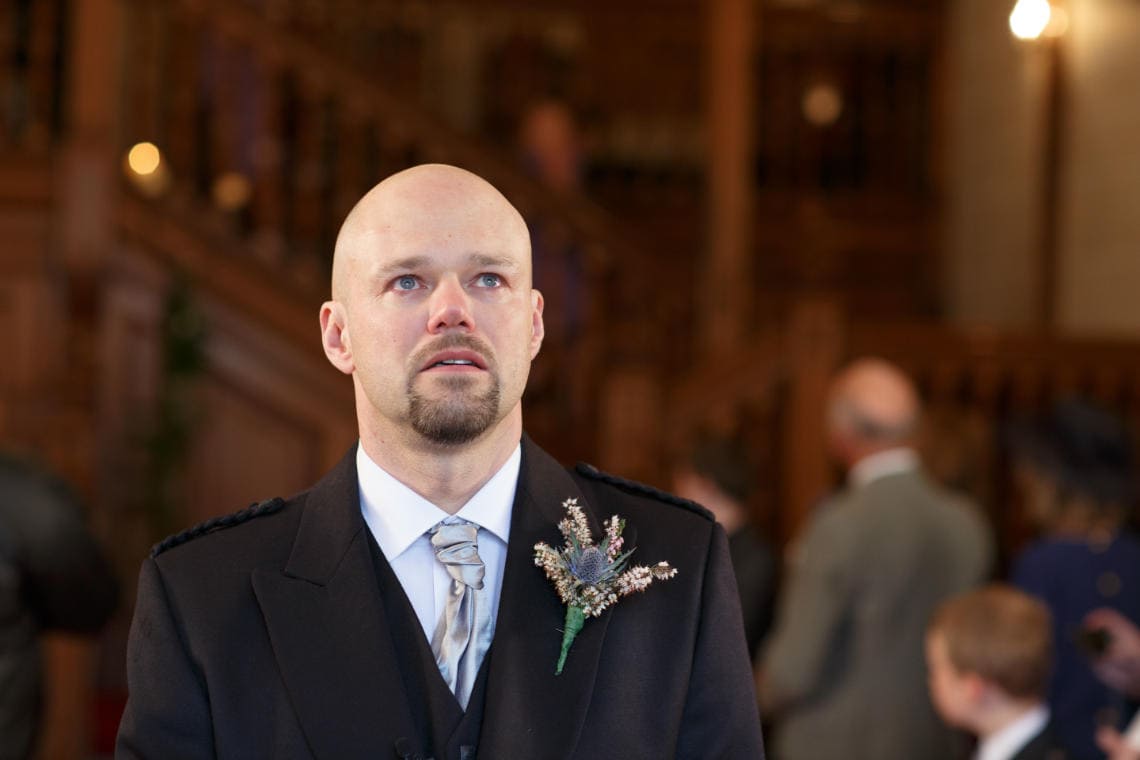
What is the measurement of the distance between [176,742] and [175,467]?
5.10 meters

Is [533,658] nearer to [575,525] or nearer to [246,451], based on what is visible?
[575,525]

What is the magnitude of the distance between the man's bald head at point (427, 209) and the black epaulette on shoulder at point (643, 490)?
35 cm

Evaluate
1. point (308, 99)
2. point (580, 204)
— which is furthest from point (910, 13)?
point (308, 99)

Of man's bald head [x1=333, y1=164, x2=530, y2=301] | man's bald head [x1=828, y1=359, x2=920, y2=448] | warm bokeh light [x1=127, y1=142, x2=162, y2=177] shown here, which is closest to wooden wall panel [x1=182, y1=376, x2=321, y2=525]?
warm bokeh light [x1=127, y1=142, x2=162, y2=177]

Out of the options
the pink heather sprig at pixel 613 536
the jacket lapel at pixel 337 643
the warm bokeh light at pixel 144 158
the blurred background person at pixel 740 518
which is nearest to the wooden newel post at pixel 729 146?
the warm bokeh light at pixel 144 158

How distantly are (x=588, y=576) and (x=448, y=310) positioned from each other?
34cm

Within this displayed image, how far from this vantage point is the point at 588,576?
188cm

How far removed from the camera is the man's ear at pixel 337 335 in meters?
1.91

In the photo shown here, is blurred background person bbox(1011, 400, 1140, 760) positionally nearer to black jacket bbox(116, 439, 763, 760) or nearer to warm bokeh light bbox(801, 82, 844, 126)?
black jacket bbox(116, 439, 763, 760)

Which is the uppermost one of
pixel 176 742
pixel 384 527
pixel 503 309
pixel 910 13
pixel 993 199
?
pixel 910 13

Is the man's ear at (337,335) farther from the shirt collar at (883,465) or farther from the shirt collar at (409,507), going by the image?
the shirt collar at (883,465)

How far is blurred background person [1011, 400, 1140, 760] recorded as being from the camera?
4.09 m

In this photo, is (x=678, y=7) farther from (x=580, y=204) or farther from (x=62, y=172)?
(x=62, y=172)

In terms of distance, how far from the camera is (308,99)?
7.81 meters
